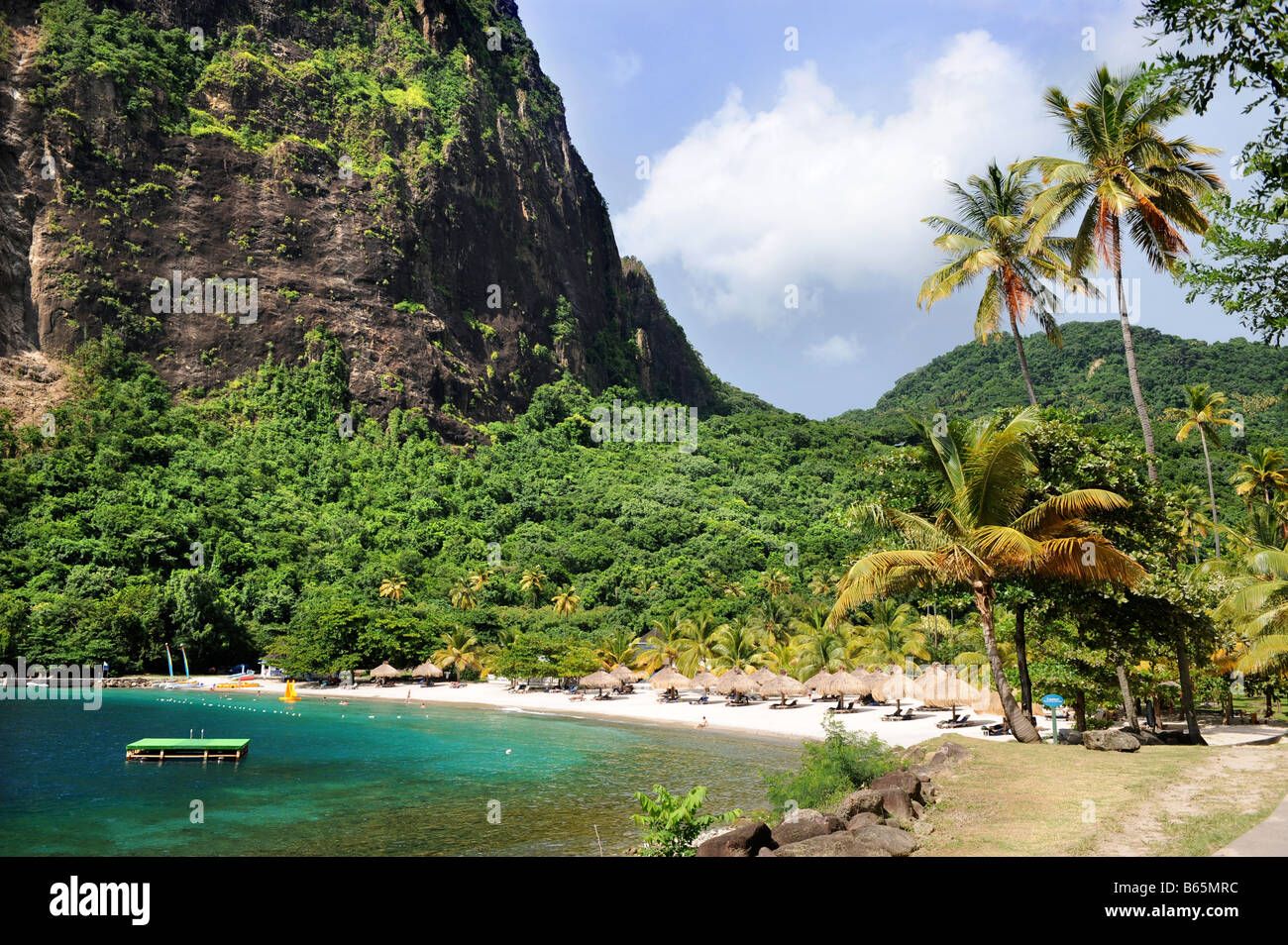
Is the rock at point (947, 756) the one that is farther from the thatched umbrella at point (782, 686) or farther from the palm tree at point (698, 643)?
the palm tree at point (698, 643)

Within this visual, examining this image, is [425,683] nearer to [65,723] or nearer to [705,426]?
[65,723]

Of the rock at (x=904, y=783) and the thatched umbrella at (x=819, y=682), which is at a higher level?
the rock at (x=904, y=783)

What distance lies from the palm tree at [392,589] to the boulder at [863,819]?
58.1 m

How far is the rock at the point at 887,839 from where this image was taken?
34.0 feet

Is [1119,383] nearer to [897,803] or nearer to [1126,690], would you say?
[1126,690]

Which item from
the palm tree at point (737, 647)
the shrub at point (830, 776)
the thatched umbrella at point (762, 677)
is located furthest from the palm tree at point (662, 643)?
the shrub at point (830, 776)

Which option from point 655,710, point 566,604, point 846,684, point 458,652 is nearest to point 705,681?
point 655,710

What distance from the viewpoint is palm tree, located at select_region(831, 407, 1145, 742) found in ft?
51.0

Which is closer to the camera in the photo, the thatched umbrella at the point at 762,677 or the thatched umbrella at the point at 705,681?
the thatched umbrella at the point at 762,677

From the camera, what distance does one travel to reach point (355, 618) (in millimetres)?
55875

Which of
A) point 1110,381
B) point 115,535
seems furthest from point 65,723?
point 1110,381

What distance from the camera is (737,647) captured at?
48.2 metres

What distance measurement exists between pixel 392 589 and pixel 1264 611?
194 ft
